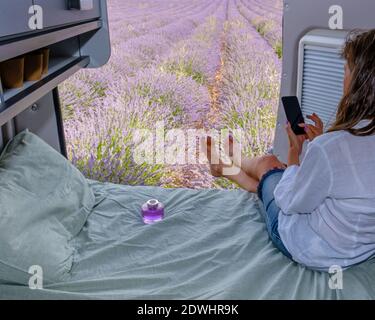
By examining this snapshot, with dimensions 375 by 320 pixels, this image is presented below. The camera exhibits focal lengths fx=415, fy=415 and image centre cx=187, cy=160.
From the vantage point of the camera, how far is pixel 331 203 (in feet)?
3.69

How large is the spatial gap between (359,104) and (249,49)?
1024 mm

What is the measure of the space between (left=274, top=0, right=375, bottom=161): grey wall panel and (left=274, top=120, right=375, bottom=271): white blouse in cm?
68

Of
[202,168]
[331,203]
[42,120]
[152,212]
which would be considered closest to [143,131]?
[202,168]

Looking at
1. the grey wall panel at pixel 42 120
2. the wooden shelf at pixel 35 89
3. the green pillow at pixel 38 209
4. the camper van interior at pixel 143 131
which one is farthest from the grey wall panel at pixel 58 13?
the grey wall panel at pixel 42 120

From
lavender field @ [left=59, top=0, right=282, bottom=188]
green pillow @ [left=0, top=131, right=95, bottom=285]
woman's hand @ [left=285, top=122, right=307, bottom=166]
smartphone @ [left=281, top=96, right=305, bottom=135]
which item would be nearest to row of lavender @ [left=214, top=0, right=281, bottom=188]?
lavender field @ [left=59, top=0, right=282, bottom=188]

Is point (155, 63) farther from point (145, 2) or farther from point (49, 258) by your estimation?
point (49, 258)

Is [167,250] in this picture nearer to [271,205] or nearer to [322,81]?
[271,205]

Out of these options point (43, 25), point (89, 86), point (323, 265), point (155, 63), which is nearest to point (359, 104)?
point (323, 265)

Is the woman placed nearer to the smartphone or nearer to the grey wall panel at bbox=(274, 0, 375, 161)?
the smartphone

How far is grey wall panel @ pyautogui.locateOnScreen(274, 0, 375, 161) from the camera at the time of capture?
60.7 inches

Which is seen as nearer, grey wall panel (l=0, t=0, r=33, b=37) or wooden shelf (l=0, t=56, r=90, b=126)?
grey wall panel (l=0, t=0, r=33, b=37)

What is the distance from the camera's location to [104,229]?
143cm

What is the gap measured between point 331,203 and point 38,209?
849mm

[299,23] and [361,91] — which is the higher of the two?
[299,23]
